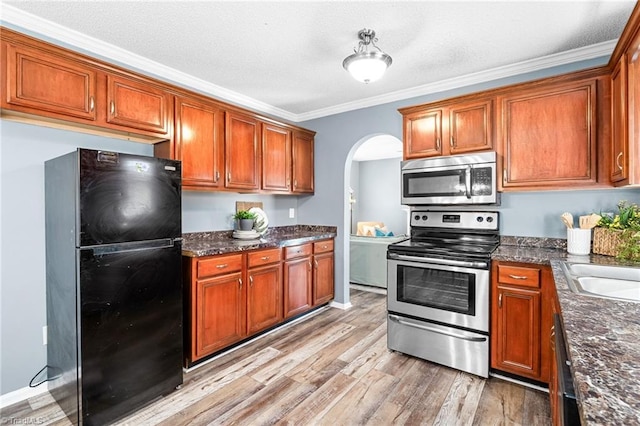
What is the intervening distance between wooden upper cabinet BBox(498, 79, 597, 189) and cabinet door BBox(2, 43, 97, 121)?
3.12 meters

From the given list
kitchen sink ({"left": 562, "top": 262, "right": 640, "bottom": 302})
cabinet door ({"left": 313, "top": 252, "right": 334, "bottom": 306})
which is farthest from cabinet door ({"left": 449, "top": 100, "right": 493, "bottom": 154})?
cabinet door ({"left": 313, "top": 252, "right": 334, "bottom": 306})

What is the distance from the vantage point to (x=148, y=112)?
2479mm

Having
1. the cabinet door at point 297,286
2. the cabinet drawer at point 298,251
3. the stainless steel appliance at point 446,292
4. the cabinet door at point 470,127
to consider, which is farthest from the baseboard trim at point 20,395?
the cabinet door at point 470,127

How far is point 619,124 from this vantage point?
6.42ft

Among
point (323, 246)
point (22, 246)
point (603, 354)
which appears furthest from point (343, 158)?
point (603, 354)

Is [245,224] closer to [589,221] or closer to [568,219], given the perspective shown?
[568,219]

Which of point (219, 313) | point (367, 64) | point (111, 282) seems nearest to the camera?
point (111, 282)

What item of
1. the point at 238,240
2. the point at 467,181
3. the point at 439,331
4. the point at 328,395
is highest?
the point at 467,181

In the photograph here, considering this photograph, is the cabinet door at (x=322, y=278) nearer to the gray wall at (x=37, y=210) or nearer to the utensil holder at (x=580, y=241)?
the gray wall at (x=37, y=210)

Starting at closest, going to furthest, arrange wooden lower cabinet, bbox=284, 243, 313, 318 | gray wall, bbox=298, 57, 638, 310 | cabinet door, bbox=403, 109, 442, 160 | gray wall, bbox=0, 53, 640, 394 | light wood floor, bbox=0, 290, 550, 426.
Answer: light wood floor, bbox=0, 290, 550, 426 < gray wall, bbox=0, 53, 640, 394 < cabinet door, bbox=403, 109, 442, 160 < gray wall, bbox=298, 57, 638, 310 < wooden lower cabinet, bbox=284, 243, 313, 318

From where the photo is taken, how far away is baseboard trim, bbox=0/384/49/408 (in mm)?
2035

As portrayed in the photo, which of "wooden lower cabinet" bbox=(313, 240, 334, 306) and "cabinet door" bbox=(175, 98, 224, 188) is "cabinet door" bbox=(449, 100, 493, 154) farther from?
"cabinet door" bbox=(175, 98, 224, 188)

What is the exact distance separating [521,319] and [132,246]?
2691mm

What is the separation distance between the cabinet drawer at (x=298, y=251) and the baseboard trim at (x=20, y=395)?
2.09m
